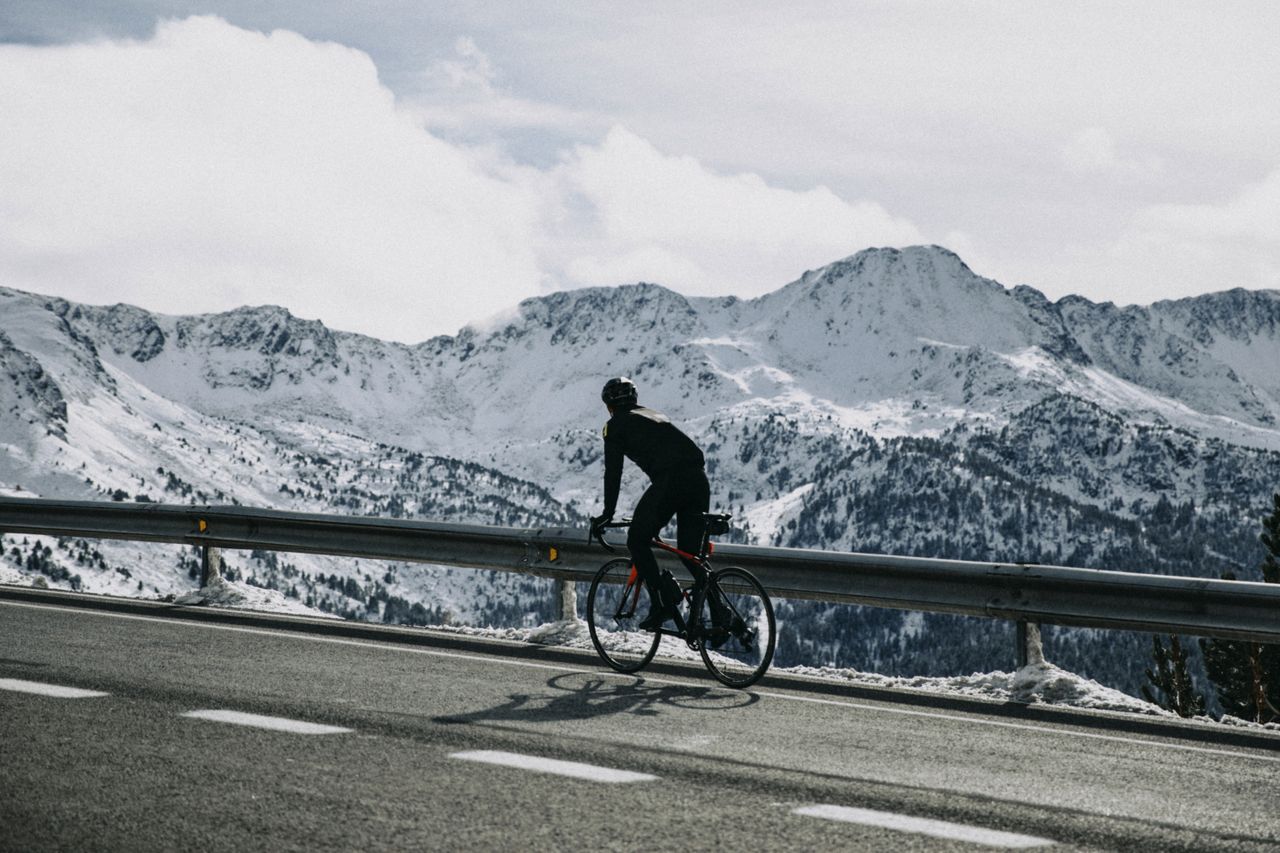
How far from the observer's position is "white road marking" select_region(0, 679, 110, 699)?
840cm

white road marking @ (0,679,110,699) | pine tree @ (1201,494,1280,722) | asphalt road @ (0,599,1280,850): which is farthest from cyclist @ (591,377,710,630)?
pine tree @ (1201,494,1280,722)

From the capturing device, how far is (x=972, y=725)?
8789 mm

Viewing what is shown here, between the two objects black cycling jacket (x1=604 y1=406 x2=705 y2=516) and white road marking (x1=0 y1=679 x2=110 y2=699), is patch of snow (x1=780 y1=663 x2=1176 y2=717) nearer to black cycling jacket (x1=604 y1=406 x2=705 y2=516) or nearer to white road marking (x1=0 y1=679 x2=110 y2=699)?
black cycling jacket (x1=604 y1=406 x2=705 y2=516)

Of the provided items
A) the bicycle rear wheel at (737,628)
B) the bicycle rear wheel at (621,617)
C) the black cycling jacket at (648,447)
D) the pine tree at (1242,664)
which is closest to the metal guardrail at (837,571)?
the bicycle rear wheel at (621,617)

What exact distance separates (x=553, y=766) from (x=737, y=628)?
351 centimetres

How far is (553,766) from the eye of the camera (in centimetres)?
679

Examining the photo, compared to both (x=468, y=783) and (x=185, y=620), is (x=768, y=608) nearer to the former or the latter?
(x=468, y=783)

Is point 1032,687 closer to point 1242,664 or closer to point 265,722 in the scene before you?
point 265,722

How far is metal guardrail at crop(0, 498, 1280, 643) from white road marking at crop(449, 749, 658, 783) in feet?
15.8

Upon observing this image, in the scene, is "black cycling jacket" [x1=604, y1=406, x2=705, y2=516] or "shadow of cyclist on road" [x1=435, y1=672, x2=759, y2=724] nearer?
"shadow of cyclist on road" [x1=435, y1=672, x2=759, y2=724]

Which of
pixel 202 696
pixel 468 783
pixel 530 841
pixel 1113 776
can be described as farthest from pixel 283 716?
pixel 1113 776

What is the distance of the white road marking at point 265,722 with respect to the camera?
7520 mm

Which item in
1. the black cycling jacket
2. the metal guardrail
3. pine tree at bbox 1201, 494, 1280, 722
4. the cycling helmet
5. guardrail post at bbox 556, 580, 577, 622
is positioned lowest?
pine tree at bbox 1201, 494, 1280, 722

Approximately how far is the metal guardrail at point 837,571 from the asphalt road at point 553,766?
1295 mm
